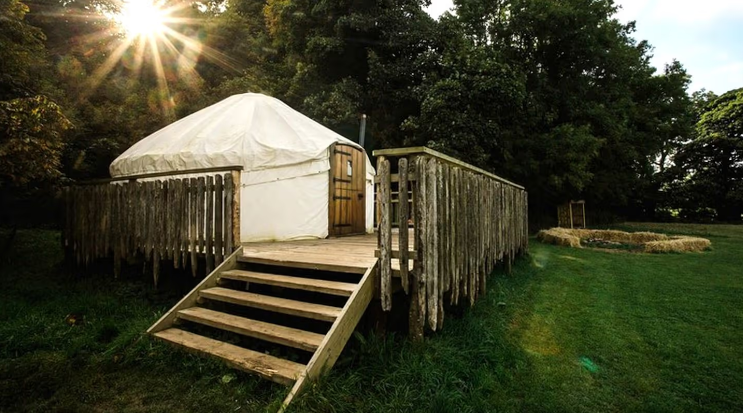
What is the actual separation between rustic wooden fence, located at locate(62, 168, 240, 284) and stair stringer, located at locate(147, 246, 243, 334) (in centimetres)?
14

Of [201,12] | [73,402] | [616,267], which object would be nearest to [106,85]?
[201,12]

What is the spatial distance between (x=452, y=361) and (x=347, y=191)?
539cm

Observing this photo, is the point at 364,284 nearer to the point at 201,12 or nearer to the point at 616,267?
the point at 616,267

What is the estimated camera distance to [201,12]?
18.6m

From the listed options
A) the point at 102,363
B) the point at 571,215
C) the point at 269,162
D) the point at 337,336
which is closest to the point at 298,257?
the point at 337,336

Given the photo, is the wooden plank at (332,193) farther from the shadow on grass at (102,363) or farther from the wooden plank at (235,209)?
the shadow on grass at (102,363)

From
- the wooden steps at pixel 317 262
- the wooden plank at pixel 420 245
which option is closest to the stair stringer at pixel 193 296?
the wooden steps at pixel 317 262

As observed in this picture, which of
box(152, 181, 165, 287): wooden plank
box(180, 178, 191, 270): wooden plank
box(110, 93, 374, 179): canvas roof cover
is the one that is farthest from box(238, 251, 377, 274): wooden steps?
box(110, 93, 374, 179): canvas roof cover

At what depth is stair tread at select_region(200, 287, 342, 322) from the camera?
291cm

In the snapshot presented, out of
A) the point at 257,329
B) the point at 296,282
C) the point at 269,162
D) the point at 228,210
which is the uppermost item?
the point at 269,162

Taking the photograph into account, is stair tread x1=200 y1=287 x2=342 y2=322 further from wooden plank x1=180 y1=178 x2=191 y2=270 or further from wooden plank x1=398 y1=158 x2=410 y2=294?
wooden plank x1=180 y1=178 x2=191 y2=270

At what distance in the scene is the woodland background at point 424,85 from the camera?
35.8 ft

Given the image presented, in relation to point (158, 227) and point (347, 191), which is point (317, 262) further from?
point (347, 191)

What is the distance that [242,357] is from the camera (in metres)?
2.73
